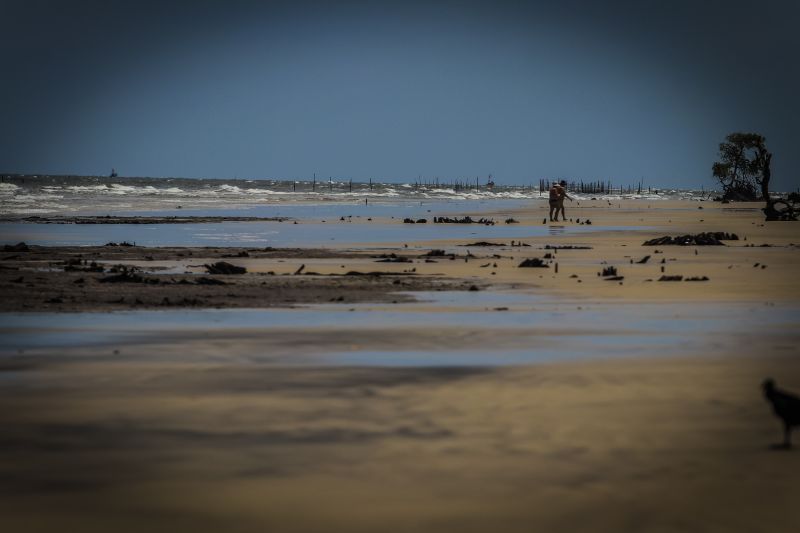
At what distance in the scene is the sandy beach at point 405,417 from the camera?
539 centimetres

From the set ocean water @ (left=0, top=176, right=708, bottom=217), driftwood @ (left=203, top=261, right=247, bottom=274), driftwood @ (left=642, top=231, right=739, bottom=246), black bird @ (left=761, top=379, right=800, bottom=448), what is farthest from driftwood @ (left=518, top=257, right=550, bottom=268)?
ocean water @ (left=0, top=176, right=708, bottom=217)

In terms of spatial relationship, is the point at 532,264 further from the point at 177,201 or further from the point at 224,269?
the point at 177,201

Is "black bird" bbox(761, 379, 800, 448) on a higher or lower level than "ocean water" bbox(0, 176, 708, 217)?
higher

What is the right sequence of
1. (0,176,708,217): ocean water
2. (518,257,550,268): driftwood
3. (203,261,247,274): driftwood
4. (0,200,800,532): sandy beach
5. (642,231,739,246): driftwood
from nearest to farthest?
1. (0,200,800,532): sandy beach
2. (203,261,247,274): driftwood
3. (518,257,550,268): driftwood
4. (642,231,739,246): driftwood
5. (0,176,708,217): ocean water

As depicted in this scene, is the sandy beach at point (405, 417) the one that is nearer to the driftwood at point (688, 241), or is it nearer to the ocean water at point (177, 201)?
the driftwood at point (688, 241)

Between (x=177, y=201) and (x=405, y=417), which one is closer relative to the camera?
(x=405, y=417)

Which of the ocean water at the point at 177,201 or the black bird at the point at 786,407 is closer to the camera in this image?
the black bird at the point at 786,407

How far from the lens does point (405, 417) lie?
736cm

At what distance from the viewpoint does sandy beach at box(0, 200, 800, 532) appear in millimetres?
5395

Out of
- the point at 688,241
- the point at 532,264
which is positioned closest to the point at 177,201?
the point at 688,241

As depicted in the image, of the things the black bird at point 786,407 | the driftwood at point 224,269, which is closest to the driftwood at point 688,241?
the driftwood at point 224,269

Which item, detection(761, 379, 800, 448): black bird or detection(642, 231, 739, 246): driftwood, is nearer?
detection(761, 379, 800, 448): black bird

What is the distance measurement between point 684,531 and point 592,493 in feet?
2.09

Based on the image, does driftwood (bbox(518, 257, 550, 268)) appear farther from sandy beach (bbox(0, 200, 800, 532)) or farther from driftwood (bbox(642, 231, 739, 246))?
driftwood (bbox(642, 231, 739, 246))
